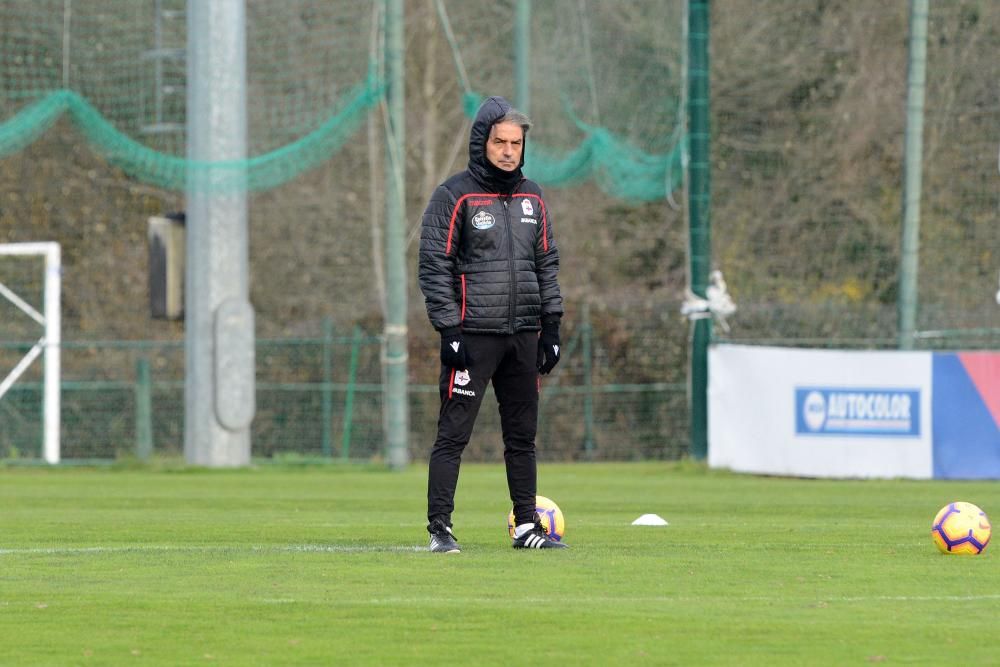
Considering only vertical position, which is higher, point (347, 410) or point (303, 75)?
point (303, 75)

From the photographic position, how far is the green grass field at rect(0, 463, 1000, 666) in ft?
22.3

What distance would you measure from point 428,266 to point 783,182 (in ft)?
63.6

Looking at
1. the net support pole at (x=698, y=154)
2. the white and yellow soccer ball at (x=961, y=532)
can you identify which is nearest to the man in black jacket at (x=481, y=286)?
the white and yellow soccer ball at (x=961, y=532)

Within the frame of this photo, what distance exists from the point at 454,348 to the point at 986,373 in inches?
399

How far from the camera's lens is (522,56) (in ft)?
84.1

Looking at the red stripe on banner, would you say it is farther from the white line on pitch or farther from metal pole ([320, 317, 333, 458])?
metal pole ([320, 317, 333, 458])

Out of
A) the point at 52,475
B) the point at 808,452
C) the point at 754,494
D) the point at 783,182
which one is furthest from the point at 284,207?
the point at 754,494

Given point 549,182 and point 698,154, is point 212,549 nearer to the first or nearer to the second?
point 698,154

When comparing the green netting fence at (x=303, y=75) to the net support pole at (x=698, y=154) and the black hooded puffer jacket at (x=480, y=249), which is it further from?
the black hooded puffer jacket at (x=480, y=249)

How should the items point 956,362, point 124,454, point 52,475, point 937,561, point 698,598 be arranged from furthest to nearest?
point 124,454, point 52,475, point 956,362, point 937,561, point 698,598

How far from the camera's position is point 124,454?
25.6 metres

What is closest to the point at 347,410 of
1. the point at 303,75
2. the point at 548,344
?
the point at 303,75

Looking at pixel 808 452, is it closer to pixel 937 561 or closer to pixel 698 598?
pixel 937 561

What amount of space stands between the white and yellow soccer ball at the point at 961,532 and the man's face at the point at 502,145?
2949 millimetres
